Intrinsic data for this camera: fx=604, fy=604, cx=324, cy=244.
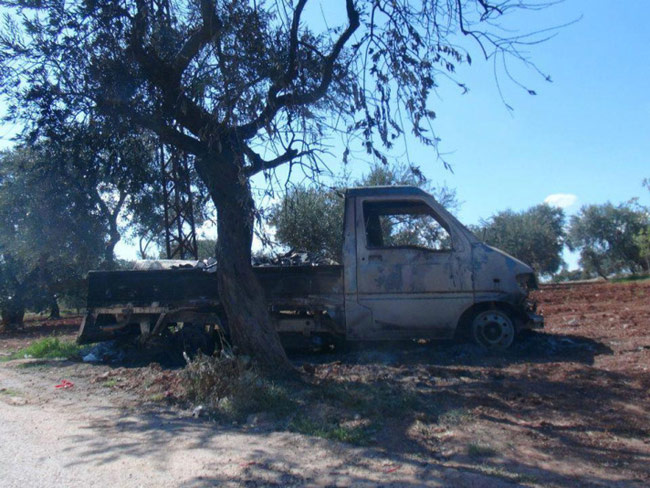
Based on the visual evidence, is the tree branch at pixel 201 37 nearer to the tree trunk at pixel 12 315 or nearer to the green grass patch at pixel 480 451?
the green grass patch at pixel 480 451

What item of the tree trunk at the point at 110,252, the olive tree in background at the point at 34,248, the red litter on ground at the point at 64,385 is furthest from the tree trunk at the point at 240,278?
the tree trunk at the point at 110,252

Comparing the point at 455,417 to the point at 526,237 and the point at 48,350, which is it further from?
the point at 526,237

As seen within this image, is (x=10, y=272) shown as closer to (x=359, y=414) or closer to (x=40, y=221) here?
(x=40, y=221)

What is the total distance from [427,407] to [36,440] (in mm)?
3840

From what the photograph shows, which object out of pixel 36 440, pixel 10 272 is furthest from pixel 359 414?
pixel 10 272

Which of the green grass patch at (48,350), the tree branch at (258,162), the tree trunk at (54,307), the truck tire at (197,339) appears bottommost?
the green grass patch at (48,350)

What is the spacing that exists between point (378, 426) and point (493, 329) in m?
3.78

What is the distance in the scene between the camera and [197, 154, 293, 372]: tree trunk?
25.2ft

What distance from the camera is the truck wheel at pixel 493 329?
8.93m

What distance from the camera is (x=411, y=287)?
8914 millimetres

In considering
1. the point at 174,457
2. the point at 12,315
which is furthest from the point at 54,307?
the point at 174,457

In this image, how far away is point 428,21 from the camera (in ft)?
26.8

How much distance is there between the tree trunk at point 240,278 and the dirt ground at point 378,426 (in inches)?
27.5

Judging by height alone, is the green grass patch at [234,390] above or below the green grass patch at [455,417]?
above
